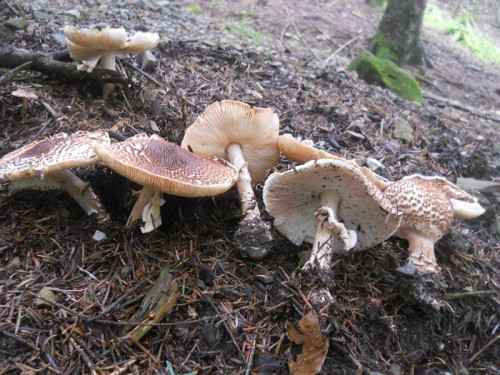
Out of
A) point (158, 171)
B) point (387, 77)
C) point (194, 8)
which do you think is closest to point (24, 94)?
point (158, 171)

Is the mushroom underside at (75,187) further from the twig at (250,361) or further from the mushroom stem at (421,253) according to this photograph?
the mushroom stem at (421,253)

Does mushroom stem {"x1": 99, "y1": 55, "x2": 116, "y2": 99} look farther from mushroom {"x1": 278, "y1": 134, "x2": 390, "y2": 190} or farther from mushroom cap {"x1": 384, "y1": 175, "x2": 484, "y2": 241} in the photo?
mushroom cap {"x1": 384, "y1": 175, "x2": 484, "y2": 241}

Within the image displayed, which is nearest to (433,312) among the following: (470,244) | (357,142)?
(470,244)

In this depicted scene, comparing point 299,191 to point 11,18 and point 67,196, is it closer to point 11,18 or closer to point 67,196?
point 67,196

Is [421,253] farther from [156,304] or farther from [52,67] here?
[52,67]

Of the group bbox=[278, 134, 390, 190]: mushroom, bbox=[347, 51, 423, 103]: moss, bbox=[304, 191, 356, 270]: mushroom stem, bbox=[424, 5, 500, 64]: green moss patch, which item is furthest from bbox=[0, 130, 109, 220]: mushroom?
bbox=[424, 5, 500, 64]: green moss patch

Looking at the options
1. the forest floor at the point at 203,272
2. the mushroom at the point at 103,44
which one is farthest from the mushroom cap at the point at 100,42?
the forest floor at the point at 203,272
